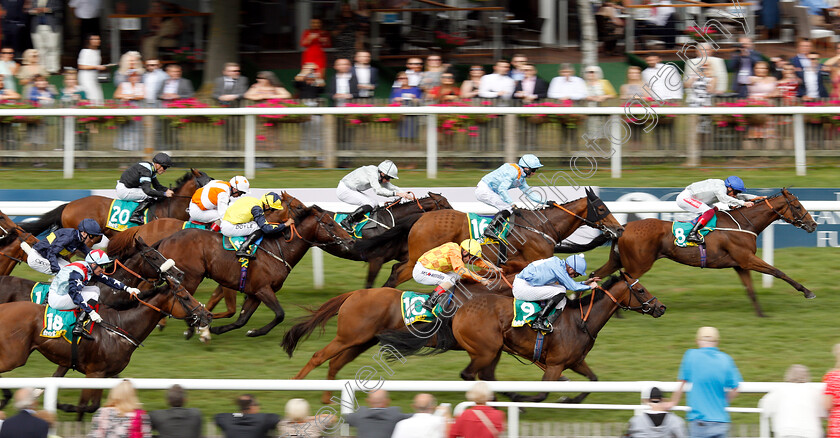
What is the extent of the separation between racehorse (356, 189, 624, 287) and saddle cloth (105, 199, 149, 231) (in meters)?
1.98

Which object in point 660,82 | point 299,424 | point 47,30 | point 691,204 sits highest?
point 47,30

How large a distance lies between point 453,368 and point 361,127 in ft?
14.6

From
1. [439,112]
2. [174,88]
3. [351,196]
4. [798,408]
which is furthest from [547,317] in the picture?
[174,88]

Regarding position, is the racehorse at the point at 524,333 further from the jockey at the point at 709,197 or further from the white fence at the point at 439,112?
the white fence at the point at 439,112

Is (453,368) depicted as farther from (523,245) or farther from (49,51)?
Result: (49,51)

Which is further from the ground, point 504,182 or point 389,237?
point 504,182

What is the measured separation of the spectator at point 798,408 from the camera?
5305 millimetres

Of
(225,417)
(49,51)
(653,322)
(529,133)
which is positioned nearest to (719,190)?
(653,322)

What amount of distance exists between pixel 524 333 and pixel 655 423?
5.89 feet

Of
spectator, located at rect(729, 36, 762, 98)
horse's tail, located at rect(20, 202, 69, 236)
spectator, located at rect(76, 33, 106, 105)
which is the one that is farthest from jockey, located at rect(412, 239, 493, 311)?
spectator, located at rect(76, 33, 106, 105)

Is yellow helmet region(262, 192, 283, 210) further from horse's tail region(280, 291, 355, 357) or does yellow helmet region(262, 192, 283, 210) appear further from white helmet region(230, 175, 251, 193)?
horse's tail region(280, 291, 355, 357)

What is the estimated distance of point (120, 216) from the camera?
9.32m

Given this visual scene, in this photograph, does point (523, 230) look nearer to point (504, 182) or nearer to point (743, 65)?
point (504, 182)

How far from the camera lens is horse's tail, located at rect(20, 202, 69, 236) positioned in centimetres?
934
